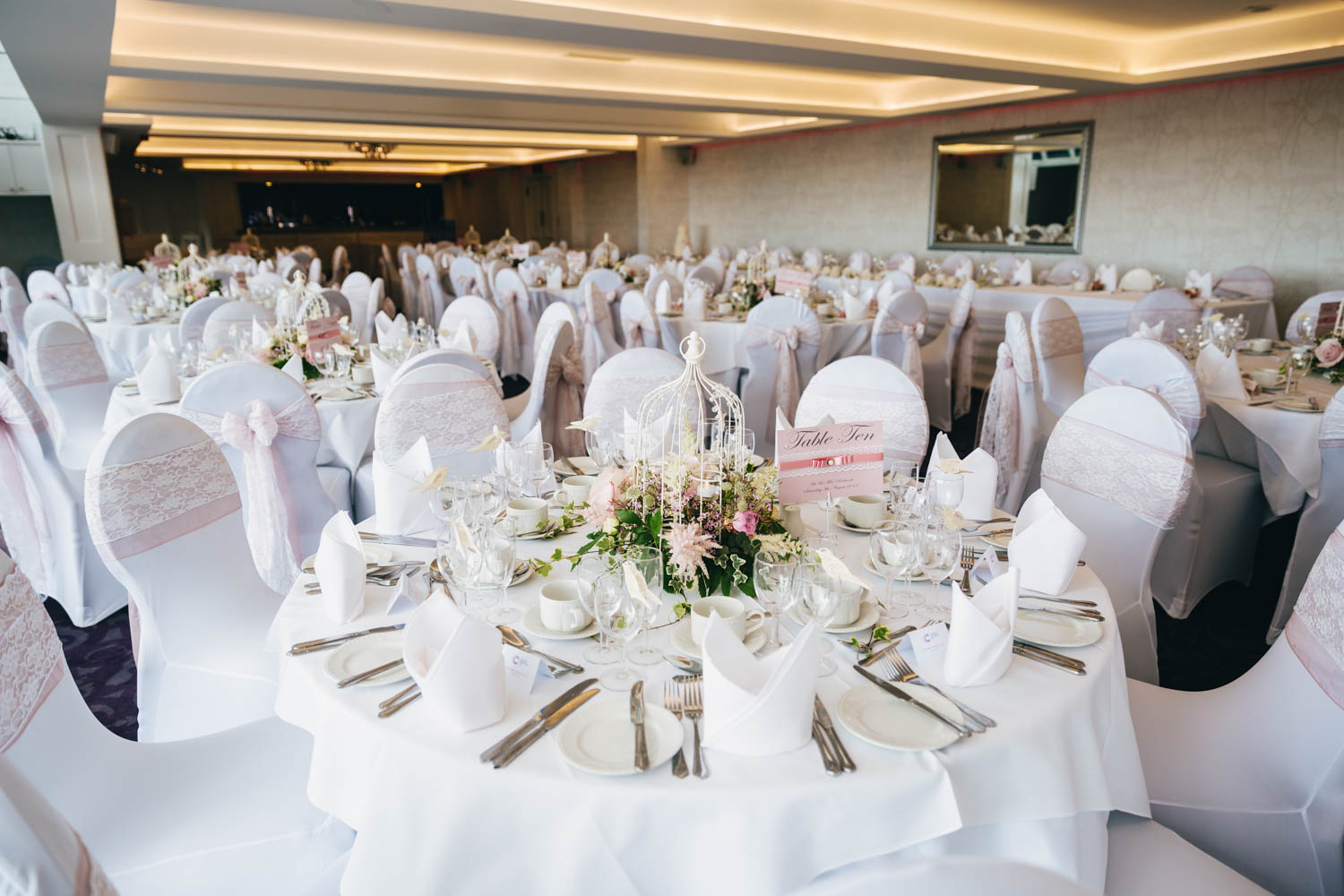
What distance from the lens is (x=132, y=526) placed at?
5.92 ft

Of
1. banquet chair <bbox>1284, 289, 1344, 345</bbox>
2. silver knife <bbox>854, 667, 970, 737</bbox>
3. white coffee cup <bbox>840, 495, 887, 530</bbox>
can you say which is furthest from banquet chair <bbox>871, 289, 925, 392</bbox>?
silver knife <bbox>854, 667, 970, 737</bbox>

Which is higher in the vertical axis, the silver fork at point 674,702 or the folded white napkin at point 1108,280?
the folded white napkin at point 1108,280

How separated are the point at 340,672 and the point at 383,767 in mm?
247

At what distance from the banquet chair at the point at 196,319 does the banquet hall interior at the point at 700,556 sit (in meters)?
0.04

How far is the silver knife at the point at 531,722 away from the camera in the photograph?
1.20 m

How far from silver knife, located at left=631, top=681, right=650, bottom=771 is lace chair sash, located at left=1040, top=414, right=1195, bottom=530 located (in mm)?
1584

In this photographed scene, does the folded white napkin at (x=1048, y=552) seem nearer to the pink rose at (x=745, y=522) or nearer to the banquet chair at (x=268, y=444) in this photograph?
the pink rose at (x=745, y=522)

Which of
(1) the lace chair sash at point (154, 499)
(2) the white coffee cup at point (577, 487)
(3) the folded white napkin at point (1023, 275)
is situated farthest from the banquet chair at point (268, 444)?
(3) the folded white napkin at point (1023, 275)

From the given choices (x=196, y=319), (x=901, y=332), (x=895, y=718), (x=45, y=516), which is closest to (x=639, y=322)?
(x=901, y=332)

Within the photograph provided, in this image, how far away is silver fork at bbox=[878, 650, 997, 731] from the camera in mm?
1266

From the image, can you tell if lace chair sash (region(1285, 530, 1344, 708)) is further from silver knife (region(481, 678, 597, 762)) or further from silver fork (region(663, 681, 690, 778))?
silver knife (region(481, 678, 597, 762))

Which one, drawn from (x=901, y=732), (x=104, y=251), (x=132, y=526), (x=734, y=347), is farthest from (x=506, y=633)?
(x=104, y=251)

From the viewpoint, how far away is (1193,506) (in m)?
3.19

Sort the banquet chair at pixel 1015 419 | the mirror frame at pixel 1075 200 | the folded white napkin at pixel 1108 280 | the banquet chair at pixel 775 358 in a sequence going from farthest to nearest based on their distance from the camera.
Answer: the mirror frame at pixel 1075 200 → the folded white napkin at pixel 1108 280 → the banquet chair at pixel 775 358 → the banquet chair at pixel 1015 419
